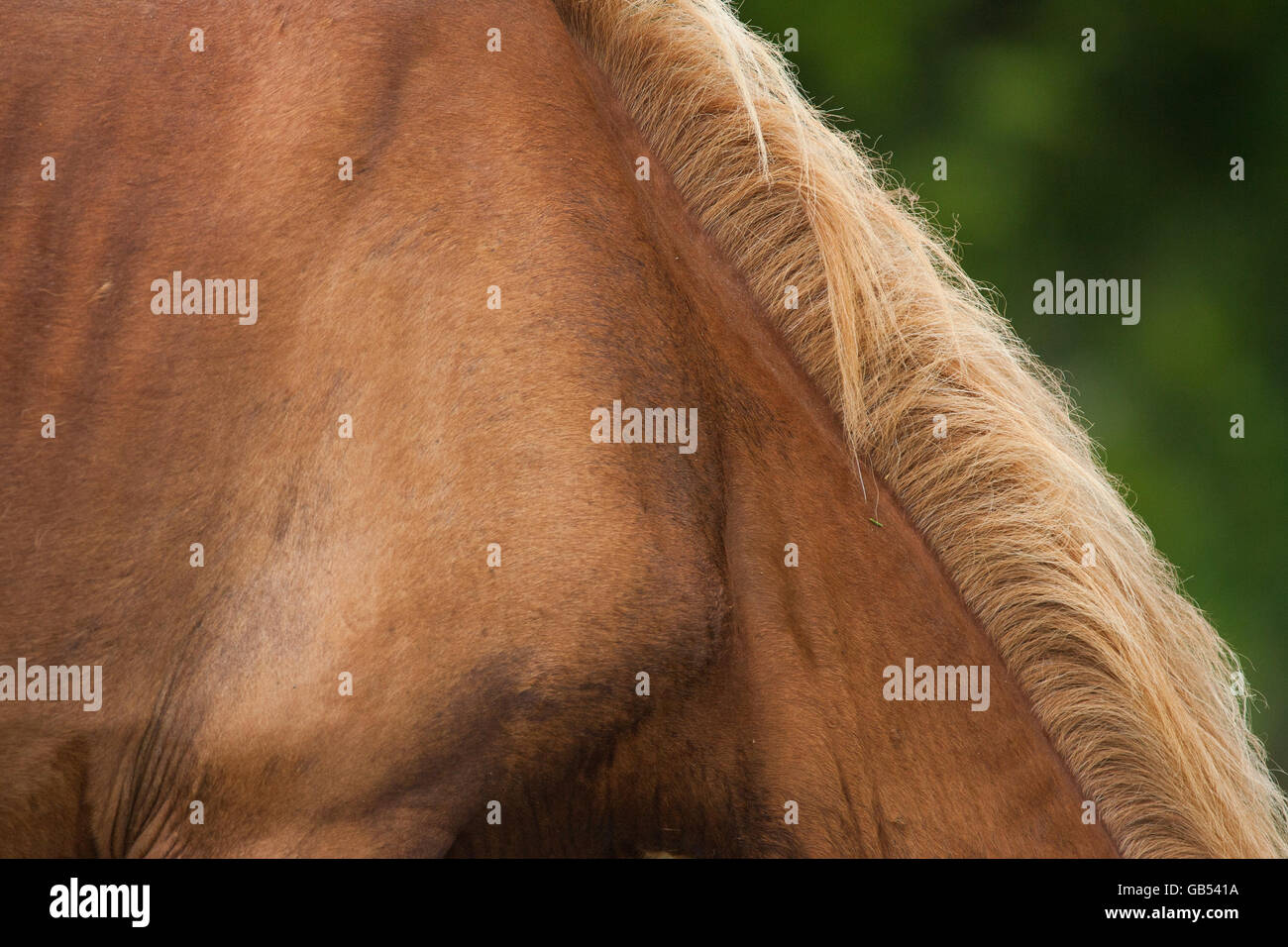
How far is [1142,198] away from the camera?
4762mm

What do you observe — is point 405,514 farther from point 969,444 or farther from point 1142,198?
point 1142,198

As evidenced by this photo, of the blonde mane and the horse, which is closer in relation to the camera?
the horse

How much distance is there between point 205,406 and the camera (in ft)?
4.86

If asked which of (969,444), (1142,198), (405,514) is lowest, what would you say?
(405,514)

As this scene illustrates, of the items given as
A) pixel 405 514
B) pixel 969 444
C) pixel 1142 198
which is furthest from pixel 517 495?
pixel 1142 198

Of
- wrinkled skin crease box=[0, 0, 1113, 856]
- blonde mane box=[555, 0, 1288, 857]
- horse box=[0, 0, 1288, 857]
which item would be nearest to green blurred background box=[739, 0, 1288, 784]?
blonde mane box=[555, 0, 1288, 857]

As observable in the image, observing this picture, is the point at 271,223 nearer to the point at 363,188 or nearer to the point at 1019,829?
the point at 363,188

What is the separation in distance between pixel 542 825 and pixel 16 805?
2.37ft

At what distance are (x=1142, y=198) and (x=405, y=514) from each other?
437 cm

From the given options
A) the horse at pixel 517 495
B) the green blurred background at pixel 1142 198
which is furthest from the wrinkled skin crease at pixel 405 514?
the green blurred background at pixel 1142 198

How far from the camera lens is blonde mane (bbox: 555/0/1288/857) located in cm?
160

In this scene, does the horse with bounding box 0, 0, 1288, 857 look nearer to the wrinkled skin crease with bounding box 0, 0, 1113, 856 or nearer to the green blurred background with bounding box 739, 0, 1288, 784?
the wrinkled skin crease with bounding box 0, 0, 1113, 856

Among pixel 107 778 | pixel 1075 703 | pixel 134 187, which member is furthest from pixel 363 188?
pixel 1075 703
